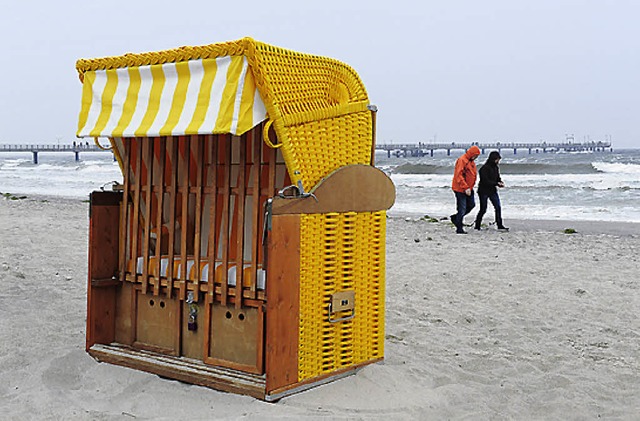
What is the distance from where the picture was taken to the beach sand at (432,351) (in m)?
3.67

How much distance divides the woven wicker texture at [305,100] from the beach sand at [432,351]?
1215 mm

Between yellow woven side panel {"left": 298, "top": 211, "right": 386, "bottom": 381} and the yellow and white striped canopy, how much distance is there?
658 millimetres

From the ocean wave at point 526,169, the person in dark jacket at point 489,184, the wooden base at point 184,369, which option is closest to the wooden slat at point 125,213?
the wooden base at point 184,369

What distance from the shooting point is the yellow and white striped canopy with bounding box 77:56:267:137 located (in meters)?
3.43

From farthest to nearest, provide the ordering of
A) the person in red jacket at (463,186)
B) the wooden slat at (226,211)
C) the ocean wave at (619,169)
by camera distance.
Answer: the ocean wave at (619,169), the person in red jacket at (463,186), the wooden slat at (226,211)

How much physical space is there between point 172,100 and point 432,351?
238cm

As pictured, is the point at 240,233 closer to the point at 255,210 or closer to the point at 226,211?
the point at 255,210

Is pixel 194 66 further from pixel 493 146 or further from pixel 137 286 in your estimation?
pixel 493 146

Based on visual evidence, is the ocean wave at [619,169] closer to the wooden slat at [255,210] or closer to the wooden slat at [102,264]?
the wooden slat at [102,264]

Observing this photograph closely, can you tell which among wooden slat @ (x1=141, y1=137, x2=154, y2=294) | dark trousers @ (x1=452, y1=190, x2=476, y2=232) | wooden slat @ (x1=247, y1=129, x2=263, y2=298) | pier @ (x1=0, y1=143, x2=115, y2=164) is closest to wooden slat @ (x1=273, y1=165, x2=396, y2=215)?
wooden slat @ (x1=247, y1=129, x2=263, y2=298)

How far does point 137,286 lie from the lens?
4.32 m

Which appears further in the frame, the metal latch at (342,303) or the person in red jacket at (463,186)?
the person in red jacket at (463,186)

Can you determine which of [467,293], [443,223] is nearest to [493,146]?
[443,223]

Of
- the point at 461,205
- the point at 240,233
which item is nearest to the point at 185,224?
the point at 240,233
